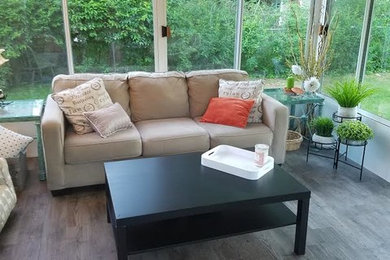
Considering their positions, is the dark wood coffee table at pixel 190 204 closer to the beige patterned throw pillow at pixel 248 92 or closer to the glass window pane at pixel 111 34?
the beige patterned throw pillow at pixel 248 92

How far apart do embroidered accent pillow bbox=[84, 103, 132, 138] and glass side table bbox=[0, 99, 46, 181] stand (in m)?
0.44

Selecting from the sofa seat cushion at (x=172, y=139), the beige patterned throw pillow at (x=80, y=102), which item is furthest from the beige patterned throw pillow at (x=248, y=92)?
the beige patterned throw pillow at (x=80, y=102)

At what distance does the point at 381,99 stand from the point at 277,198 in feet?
6.26

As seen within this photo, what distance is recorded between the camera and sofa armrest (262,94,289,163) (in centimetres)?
334

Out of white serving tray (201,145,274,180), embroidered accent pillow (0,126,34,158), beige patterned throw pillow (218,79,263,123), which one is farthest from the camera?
beige patterned throw pillow (218,79,263,123)

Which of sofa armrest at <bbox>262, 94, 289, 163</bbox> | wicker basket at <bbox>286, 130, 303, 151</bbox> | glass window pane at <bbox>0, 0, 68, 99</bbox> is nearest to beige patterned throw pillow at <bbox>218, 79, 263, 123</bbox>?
sofa armrest at <bbox>262, 94, 289, 163</bbox>

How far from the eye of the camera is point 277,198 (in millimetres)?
2188

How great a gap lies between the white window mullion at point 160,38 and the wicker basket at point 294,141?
1453 millimetres

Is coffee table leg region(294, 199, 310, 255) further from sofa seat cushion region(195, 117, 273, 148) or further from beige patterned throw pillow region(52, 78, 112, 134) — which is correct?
beige patterned throw pillow region(52, 78, 112, 134)

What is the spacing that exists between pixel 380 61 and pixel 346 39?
20.4 inches

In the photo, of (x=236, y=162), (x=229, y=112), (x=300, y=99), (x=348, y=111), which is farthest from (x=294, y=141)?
(x=236, y=162)

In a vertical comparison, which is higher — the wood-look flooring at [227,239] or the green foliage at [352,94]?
the green foliage at [352,94]

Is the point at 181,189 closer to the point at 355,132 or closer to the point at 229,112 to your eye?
the point at 229,112

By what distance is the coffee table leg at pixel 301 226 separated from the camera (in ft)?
7.47
